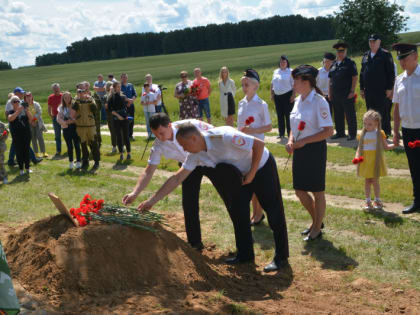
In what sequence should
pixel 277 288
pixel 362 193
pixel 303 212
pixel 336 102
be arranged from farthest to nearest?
1. pixel 336 102
2. pixel 362 193
3. pixel 303 212
4. pixel 277 288

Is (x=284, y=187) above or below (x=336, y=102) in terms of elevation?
below

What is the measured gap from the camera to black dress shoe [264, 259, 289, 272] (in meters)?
5.70

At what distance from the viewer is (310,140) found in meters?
6.04

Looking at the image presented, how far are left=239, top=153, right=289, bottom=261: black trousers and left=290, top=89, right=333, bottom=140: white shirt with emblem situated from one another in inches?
29.1

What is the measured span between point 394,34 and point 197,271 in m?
36.1

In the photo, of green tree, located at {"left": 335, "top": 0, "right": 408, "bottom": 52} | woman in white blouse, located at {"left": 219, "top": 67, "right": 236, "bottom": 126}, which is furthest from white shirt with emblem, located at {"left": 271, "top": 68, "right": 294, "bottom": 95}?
green tree, located at {"left": 335, "top": 0, "right": 408, "bottom": 52}

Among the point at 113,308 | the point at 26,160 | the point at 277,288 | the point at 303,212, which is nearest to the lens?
the point at 113,308

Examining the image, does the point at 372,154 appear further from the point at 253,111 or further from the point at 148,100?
the point at 148,100

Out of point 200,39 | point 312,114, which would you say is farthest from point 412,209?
point 200,39

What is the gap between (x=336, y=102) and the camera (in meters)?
13.4

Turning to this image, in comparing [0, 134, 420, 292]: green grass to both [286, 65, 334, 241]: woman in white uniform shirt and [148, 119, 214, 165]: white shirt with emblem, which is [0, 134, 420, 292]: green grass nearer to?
[286, 65, 334, 241]: woman in white uniform shirt

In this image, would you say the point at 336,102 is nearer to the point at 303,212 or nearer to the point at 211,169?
the point at 303,212

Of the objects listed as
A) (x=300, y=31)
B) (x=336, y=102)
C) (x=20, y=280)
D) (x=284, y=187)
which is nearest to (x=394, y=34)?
(x=336, y=102)

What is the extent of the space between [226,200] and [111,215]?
1.33 m
